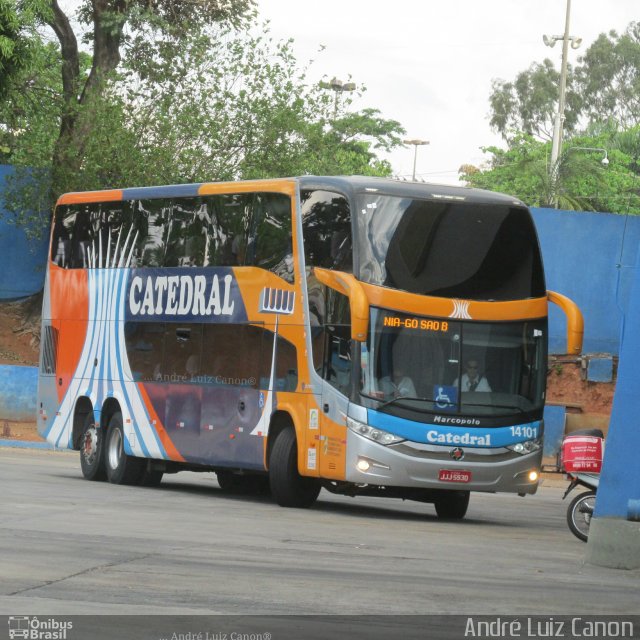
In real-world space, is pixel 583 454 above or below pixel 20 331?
above

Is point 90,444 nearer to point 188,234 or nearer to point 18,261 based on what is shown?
point 188,234

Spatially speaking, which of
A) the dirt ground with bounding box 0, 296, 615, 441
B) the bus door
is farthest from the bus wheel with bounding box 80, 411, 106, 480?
the dirt ground with bounding box 0, 296, 615, 441

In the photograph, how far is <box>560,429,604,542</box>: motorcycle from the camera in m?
16.4

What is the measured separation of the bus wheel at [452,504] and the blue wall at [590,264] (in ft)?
53.3

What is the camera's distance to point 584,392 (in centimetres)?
3500

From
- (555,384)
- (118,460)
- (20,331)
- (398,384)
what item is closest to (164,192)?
Result: (118,460)

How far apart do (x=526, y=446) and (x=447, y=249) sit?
2652 mm

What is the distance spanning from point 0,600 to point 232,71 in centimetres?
3006

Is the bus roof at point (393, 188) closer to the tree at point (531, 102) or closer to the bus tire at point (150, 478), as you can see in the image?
the bus tire at point (150, 478)

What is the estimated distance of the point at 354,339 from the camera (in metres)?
17.3

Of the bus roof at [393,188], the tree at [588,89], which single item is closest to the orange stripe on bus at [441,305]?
the bus roof at [393,188]

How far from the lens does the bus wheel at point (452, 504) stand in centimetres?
1916

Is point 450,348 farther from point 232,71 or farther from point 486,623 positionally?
point 232,71

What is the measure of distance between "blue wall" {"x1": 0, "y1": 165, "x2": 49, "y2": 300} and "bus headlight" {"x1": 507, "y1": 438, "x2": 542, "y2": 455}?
80.2ft
